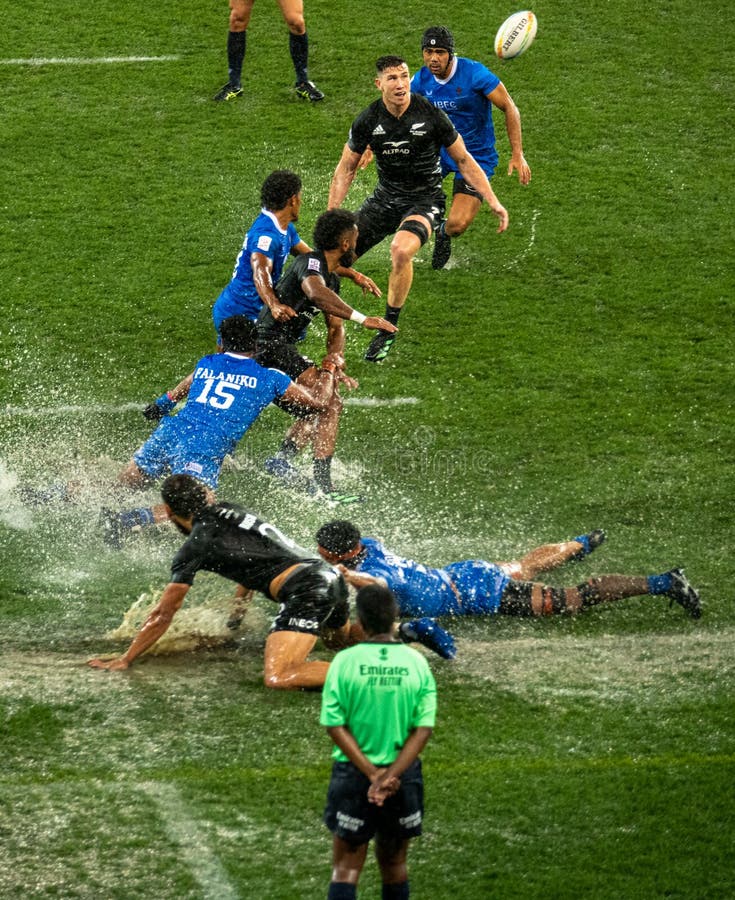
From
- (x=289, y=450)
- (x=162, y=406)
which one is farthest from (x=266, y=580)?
(x=162, y=406)

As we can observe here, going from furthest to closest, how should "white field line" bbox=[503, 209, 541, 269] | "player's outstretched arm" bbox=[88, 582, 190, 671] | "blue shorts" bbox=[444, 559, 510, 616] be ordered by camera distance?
"white field line" bbox=[503, 209, 541, 269]
"blue shorts" bbox=[444, 559, 510, 616]
"player's outstretched arm" bbox=[88, 582, 190, 671]

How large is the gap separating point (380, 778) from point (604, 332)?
24.0 ft

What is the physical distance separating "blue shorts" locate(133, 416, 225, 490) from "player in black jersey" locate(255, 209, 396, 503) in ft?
2.55

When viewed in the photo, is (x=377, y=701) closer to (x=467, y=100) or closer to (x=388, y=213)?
(x=388, y=213)

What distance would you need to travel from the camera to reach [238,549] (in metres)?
8.17

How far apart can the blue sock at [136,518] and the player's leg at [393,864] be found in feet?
13.6

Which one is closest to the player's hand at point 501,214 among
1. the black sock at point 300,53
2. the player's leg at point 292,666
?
the black sock at point 300,53

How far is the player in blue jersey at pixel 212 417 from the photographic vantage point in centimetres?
980

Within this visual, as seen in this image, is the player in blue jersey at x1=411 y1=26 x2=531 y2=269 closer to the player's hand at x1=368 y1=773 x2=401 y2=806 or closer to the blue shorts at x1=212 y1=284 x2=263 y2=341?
the blue shorts at x1=212 y1=284 x2=263 y2=341

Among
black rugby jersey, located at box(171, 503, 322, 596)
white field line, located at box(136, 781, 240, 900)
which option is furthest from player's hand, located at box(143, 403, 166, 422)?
white field line, located at box(136, 781, 240, 900)

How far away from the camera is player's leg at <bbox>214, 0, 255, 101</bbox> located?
14820 millimetres

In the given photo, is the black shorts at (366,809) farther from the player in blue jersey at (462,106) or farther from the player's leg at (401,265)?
the player in blue jersey at (462,106)

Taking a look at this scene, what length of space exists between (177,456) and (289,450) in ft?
4.30

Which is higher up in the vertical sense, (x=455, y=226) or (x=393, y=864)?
(x=393, y=864)
